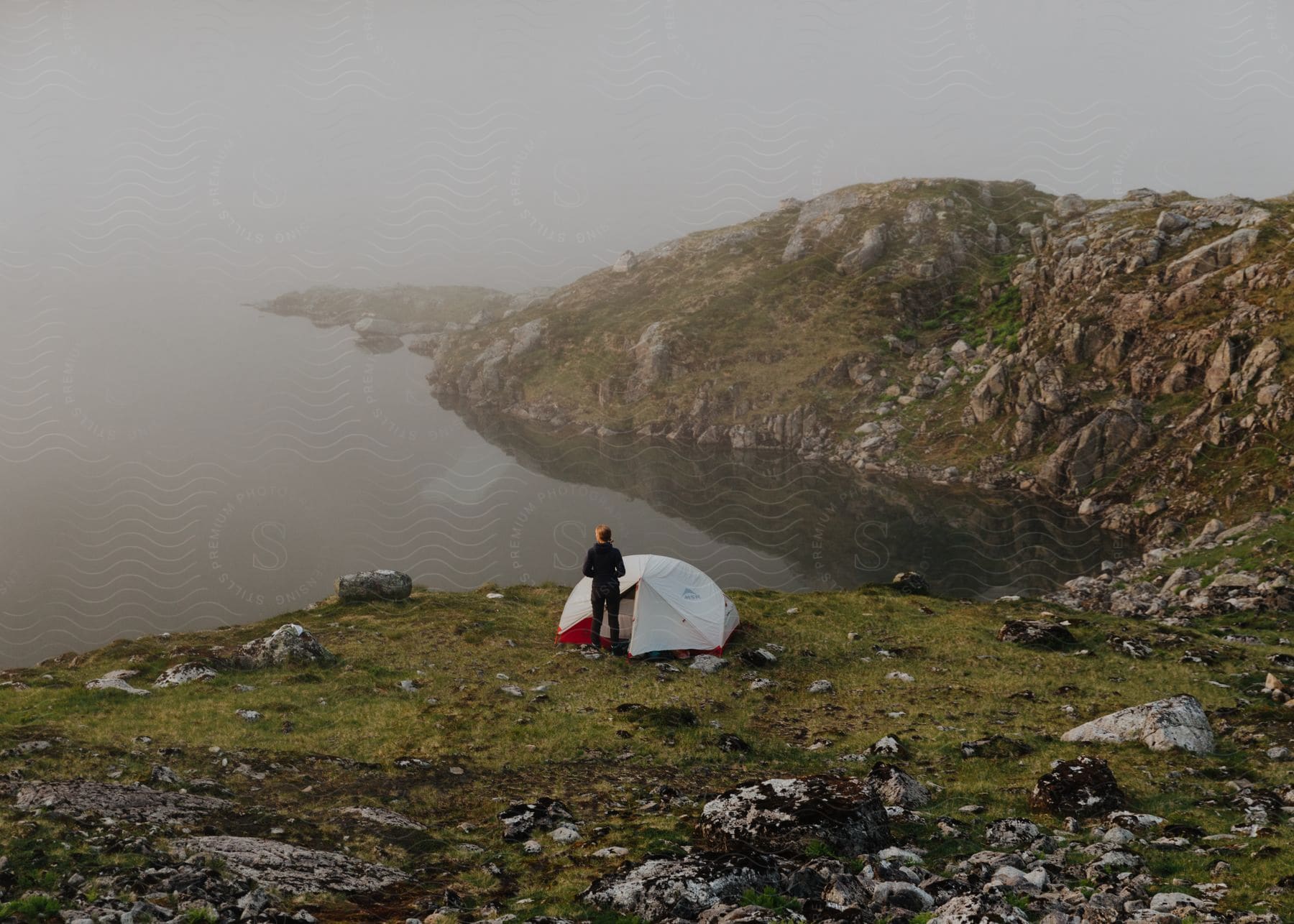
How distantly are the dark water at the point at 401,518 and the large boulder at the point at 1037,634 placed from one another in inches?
1007

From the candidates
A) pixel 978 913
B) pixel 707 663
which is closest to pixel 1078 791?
pixel 978 913

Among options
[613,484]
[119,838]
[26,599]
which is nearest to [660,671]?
[119,838]

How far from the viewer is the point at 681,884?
1009 cm

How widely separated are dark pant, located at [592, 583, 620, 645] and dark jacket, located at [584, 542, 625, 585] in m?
0.23

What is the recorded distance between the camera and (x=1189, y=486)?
56.4 m

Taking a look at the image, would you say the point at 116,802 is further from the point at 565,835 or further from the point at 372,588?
the point at 372,588

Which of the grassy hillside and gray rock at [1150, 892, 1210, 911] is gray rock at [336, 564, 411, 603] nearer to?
the grassy hillside

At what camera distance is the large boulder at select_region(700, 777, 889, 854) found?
1199 cm

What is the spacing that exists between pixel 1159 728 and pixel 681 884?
1333cm

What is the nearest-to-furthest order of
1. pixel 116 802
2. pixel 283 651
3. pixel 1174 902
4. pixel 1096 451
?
pixel 1174 902 < pixel 116 802 < pixel 283 651 < pixel 1096 451

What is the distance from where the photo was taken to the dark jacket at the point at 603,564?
2675 cm

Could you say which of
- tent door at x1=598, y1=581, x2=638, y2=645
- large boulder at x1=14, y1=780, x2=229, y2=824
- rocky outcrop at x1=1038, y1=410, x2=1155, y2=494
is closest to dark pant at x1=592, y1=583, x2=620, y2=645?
tent door at x1=598, y1=581, x2=638, y2=645

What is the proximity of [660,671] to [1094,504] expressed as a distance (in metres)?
53.0

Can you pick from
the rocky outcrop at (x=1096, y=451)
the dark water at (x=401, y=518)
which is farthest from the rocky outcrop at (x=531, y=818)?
the rocky outcrop at (x=1096, y=451)
